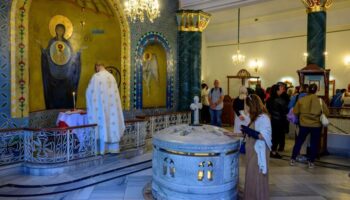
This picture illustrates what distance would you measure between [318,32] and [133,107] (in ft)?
16.7

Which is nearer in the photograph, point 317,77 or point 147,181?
point 147,181

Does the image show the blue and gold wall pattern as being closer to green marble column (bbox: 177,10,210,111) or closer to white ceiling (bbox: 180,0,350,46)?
green marble column (bbox: 177,10,210,111)

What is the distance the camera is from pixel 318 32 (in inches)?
295

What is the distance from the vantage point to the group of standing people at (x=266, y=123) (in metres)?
3.80

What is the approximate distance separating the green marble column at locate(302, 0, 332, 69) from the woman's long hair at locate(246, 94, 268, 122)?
173 inches

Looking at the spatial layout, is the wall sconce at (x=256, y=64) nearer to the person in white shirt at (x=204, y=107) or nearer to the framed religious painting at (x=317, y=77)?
the person in white shirt at (x=204, y=107)

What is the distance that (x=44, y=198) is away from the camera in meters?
4.33

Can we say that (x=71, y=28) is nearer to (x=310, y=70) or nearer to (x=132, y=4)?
(x=132, y=4)

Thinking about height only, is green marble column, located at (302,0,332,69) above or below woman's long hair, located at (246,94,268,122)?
above

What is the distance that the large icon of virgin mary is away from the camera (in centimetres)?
756

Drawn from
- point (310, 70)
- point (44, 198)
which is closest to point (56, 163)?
point (44, 198)

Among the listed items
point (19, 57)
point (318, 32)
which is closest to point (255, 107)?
point (19, 57)

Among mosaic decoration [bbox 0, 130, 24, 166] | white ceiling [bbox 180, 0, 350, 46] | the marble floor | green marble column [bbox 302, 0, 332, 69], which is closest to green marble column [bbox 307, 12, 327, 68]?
green marble column [bbox 302, 0, 332, 69]

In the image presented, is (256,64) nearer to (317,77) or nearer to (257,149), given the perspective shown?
(317,77)
